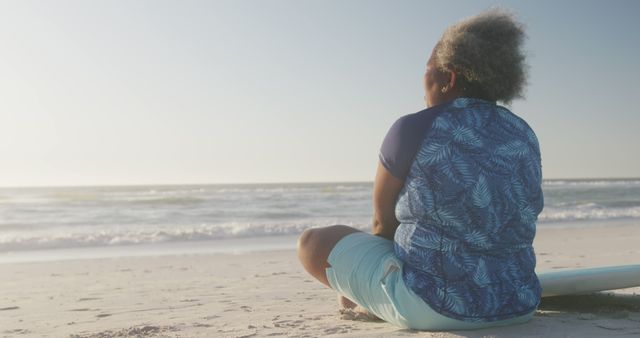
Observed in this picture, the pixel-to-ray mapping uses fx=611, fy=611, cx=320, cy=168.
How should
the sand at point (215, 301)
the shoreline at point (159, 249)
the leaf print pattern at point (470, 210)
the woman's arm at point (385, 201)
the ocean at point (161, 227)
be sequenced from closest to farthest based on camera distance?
the leaf print pattern at point (470, 210) → the woman's arm at point (385, 201) → the sand at point (215, 301) → the shoreline at point (159, 249) → the ocean at point (161, 227)

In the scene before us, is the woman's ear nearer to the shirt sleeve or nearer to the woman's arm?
the shirt sleeve

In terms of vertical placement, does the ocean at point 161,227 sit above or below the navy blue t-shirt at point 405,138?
below

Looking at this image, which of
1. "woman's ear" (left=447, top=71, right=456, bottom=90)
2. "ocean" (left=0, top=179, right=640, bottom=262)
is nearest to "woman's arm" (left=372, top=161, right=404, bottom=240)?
"woman's ear" (left=447, top=71, right=456, bottom=90)

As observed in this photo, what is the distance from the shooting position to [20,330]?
3533 mm

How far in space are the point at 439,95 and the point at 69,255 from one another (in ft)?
25.8

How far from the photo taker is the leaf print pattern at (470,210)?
220 centimetres

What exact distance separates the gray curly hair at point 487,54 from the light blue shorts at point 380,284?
73 cm

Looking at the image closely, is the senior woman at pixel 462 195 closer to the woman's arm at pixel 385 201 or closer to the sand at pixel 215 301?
the woman's arm at pixel 385 201

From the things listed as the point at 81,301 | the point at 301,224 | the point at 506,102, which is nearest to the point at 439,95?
the point at 506,102

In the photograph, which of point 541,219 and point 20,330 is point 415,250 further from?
point 541,219

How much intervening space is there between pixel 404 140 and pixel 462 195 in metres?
0.29

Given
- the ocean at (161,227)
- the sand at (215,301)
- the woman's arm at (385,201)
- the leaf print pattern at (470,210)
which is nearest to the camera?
the leaf print pattern at (470,210)

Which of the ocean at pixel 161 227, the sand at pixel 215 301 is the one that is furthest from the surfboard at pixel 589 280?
the ocean at pixel 161 227

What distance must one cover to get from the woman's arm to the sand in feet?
1.39
